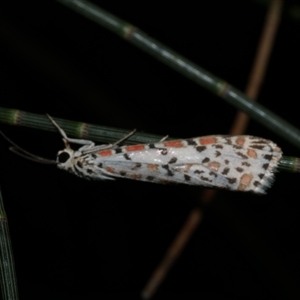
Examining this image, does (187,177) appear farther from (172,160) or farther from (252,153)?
(252,153)

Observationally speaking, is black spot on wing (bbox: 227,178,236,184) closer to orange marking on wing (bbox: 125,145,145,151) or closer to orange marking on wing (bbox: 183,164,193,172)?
orange marking on wing (bbox: 183,164,193,172)

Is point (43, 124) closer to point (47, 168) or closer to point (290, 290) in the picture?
point (47, 168)

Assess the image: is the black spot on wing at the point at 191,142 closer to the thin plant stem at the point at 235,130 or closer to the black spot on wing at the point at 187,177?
the black spot on wing at the point at 187,177

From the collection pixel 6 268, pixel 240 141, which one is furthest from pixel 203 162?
pixel 6 268

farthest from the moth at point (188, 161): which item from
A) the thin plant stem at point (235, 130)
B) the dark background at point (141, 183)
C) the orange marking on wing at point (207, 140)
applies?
the dark background at point (141, 183)

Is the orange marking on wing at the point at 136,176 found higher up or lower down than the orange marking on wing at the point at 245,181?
higher up

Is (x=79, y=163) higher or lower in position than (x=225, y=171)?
higher
